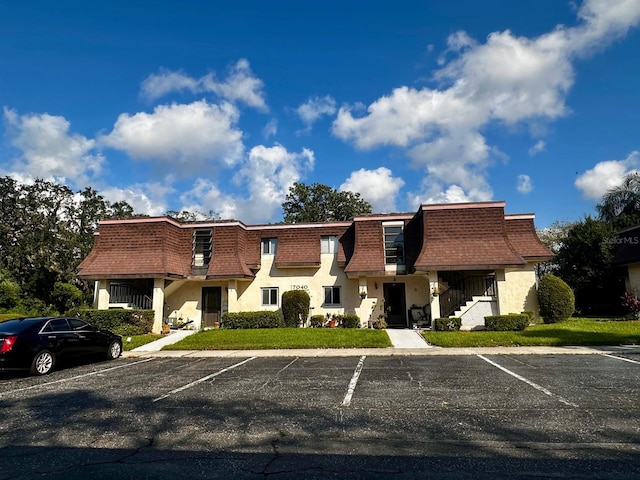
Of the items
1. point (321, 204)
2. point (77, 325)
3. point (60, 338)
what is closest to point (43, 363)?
point (60, 338)

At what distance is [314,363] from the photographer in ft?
37.6

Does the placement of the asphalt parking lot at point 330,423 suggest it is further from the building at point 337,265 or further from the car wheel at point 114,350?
the building at point 337,265

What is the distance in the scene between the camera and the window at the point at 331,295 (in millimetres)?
23094

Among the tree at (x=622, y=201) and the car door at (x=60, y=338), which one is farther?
the tree at (x=622, y=201)

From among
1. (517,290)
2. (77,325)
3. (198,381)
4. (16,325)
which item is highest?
(517,290)

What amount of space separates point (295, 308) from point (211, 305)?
5900mm

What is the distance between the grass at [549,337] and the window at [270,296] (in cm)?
973

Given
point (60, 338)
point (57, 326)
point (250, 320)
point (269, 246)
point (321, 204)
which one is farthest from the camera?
point (321, 204)

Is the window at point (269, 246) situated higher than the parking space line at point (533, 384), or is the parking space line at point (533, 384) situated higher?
the window at point (269, 246)

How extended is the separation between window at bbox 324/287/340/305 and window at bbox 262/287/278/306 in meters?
2.99

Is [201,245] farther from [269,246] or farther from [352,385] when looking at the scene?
[352,385]

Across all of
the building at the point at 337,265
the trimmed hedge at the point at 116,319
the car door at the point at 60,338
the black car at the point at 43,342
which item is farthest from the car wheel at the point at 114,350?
the building at the point at 337,265

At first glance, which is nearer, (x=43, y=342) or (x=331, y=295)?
(x=43, y=342)

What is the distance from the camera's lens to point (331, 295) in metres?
23.2
